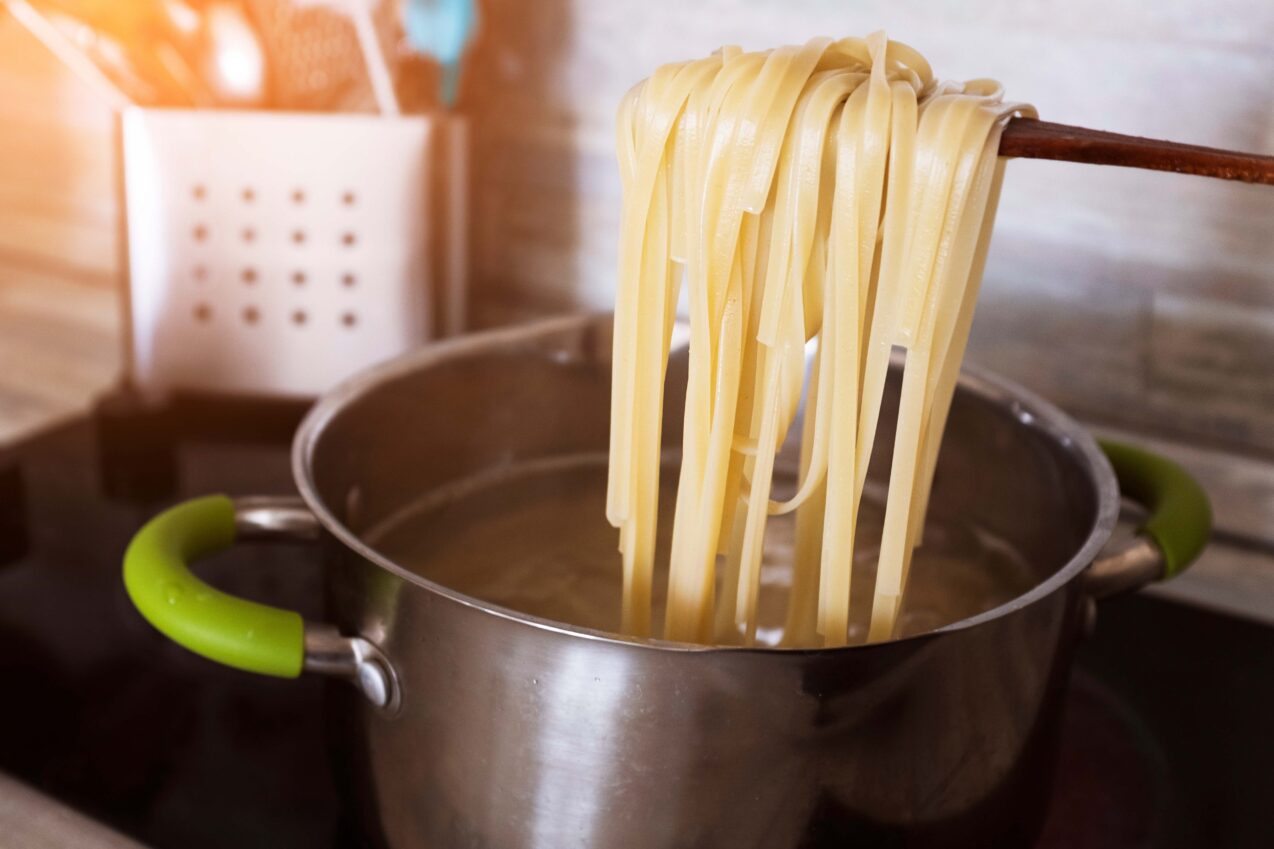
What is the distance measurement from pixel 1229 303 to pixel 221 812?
78 cm

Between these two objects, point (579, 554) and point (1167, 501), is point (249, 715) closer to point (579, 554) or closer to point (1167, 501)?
point (579, 554)

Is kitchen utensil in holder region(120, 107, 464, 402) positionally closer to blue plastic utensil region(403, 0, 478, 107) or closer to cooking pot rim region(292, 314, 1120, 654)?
blue plastic utensil region(403, 0, 478, 107)

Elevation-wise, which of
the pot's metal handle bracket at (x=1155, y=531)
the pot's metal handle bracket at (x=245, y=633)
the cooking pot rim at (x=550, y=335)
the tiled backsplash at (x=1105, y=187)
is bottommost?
the pot's metal handle bracket at (x=245, y=633)

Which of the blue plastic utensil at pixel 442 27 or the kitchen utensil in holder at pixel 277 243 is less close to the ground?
the blue plastic utensil at pixel 442 27

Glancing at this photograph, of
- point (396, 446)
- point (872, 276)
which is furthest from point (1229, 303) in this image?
point (396, 446)

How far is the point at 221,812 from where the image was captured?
27.7 inches

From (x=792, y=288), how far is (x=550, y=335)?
320mm

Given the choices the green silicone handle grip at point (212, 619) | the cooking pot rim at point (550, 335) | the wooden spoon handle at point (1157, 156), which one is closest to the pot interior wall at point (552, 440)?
the cooking pot rim at point (550, 335)

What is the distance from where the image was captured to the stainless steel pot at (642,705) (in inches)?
20.0

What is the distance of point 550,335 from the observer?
34.4 inches

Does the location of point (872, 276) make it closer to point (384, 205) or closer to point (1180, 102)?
point (1180, 102)

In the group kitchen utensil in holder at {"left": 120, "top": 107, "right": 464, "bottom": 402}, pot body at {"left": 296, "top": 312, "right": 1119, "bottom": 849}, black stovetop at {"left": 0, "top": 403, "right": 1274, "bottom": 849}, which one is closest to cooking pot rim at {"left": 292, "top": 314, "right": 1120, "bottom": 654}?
pot body at {"left": 296, "top": 312, "right": 1119, "bottom": 849}

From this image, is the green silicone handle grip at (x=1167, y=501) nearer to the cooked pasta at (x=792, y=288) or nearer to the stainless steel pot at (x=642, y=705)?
the stainless steel pot at (x=642, y=705)

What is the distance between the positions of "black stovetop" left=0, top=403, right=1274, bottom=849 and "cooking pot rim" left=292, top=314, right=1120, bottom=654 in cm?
16
